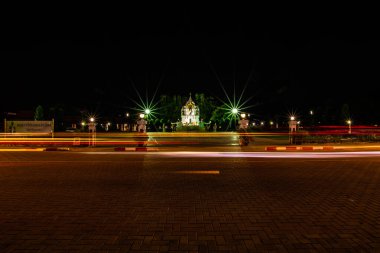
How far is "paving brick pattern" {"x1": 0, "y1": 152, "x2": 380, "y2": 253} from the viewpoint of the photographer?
207 inches

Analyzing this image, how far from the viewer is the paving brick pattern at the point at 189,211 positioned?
207 inches

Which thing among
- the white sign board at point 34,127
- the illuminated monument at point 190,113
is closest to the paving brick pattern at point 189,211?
the white sign board at point 34,127

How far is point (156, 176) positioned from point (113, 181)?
4.97ft

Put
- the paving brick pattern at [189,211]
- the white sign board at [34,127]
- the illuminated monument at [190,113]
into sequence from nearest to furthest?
the paving brick pattern at [189,211]
the white sign board at [34,127]
the illuminated monument at [190,113]

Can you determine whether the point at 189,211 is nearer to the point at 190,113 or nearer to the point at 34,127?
the point at 34,127

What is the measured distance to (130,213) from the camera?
6.90 meters

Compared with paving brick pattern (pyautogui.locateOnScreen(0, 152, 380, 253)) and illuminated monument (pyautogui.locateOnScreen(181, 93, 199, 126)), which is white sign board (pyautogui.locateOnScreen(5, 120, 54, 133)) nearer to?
paving brick pattern (pyautogui.locateOnScreen(0, 152, 380, 253))

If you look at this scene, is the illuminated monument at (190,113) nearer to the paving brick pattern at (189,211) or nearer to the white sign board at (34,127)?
the white sign board at (34,127)

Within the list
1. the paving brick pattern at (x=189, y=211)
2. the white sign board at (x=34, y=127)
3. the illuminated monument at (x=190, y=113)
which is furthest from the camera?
the illuminated monument at (x=190, y=113)

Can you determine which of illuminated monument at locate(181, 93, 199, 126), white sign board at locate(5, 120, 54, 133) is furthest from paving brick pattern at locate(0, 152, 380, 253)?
illuminated monument at locate(181, 93, 199, 126)

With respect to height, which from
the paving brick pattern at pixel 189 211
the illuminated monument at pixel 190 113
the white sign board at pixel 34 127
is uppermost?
the illuminated monument at pixel 190 113

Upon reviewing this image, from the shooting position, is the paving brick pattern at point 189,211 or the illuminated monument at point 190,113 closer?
the paving brick pattern at point 189,211

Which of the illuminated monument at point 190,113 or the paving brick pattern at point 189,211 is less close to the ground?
the illuminated monument at point 190,113

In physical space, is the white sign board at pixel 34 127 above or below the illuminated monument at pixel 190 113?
below
